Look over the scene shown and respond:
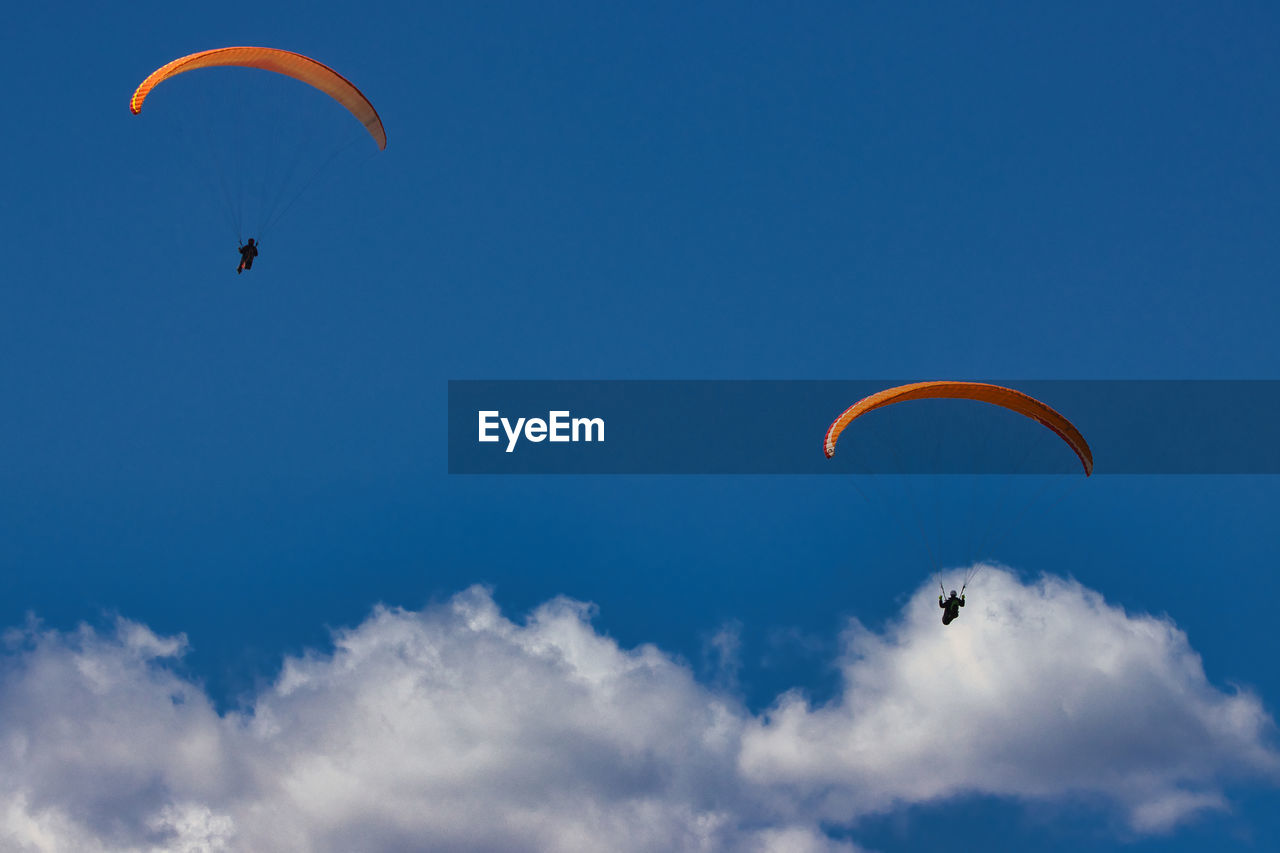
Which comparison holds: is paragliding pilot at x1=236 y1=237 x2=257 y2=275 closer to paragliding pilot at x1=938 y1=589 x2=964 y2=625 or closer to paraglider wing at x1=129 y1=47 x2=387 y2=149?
paraglider wing at x1=129 y1=47 x2=387 y2=149

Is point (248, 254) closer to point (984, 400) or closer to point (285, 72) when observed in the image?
point (285, 72)

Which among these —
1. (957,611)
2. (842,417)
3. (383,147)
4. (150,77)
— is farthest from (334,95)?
(957,611)

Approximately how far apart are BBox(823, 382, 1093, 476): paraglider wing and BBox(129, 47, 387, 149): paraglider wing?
27.5m

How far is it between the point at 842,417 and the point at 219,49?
101 ft

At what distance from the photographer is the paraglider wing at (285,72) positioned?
226ft

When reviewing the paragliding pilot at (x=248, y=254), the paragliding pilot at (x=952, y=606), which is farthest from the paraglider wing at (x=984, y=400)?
the paragliding pilot at (x=248, y=254)

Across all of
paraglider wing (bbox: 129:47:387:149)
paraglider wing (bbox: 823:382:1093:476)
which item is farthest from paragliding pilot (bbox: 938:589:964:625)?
paraglider wing (bbox: 129:47:387:149)

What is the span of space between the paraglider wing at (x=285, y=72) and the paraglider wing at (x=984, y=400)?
2745 cm

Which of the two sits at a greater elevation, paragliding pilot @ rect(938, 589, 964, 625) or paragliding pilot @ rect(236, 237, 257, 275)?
paragliding pilot @ rect(236, 237, 257, 275)

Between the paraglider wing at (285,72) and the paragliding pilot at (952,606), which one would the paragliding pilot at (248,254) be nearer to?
the paraglider wing at (285,72)

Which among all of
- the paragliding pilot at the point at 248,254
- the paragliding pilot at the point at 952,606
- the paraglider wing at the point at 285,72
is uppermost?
A: the paraglider wing at the point at 285,72

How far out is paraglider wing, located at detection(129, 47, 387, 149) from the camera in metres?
68.9

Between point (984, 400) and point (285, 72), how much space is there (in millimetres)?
34691

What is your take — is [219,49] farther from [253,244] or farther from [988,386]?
[988,386]
